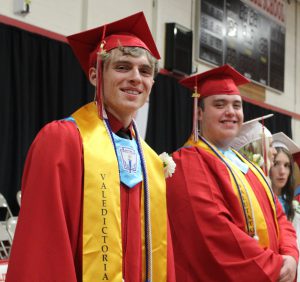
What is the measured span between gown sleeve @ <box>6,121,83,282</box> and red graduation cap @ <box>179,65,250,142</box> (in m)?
1.31

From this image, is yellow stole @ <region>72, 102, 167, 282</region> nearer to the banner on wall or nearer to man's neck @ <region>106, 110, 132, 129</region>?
man's neck @ <region>106, 110, 132, 129</region>

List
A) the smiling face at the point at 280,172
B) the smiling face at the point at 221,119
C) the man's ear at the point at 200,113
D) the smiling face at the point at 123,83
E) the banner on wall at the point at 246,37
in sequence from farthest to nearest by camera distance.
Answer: the banner on wall at the point at 246,37 < the smiling face at the point at 280,172 < the man's ear at the point at 200,113 < the smiling face at the point at 221,119 < the smiling face at the point at 123,83

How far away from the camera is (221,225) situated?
2.54 meters

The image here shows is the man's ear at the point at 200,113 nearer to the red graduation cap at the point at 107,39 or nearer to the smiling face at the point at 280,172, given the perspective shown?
the red graduation cap at the point at 107,39

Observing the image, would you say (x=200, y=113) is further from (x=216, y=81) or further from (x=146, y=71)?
(x=146, y=71)

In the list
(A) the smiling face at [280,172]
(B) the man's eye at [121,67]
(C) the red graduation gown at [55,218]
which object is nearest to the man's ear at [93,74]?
(B) the man's eye at [121,67]

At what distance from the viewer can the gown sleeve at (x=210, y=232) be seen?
2510 mm

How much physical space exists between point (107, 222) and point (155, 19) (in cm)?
472

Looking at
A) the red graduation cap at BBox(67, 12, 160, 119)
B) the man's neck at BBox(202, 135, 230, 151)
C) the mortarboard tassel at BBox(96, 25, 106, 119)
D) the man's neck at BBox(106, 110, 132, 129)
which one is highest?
the red graduation cap at BBox(67, 12, 160, 119)

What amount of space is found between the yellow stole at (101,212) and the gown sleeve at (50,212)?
1.5 inches

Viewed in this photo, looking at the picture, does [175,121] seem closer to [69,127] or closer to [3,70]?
[3,70]

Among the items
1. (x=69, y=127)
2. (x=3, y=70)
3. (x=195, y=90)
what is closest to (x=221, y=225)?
(x=195, y=90)

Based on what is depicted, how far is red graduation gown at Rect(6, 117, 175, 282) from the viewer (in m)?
1.58

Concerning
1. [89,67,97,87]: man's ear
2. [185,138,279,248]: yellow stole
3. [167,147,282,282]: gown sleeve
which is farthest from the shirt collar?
[185,138,279,248]: yellow stole
